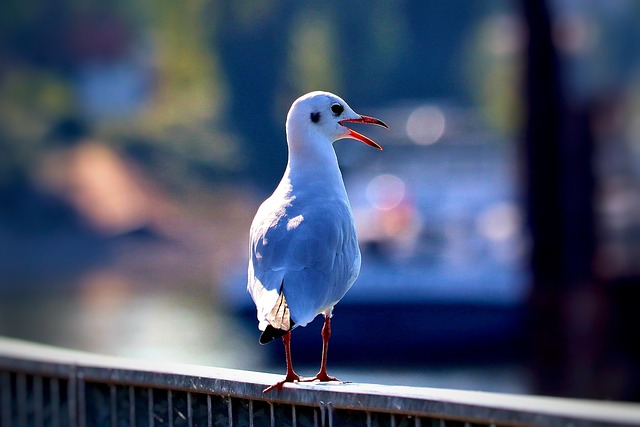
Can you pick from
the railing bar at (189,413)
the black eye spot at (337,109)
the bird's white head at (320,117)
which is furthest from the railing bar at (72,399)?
the black eye spot at (337,109)

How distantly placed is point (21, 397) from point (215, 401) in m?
1.12

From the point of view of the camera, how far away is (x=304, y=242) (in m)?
4.20

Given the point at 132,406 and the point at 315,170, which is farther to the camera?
the point at 315,170

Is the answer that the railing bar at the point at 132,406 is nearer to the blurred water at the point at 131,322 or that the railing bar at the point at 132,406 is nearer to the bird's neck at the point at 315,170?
the bird's neck at the point at 315,170

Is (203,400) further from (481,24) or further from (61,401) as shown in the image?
(481,24)

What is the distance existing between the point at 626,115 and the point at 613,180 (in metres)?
2.87

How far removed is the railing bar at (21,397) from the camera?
458 cm

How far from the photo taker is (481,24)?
1286 inches

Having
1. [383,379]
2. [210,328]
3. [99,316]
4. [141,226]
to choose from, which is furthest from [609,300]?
[141,226]

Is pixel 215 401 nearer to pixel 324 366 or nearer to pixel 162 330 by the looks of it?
pixel 324 366

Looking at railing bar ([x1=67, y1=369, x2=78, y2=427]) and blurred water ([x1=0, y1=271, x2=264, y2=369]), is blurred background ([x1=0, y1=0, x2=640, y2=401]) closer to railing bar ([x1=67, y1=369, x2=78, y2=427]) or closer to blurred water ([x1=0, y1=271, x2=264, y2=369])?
blurred water ([x1=0, y1=271, x2=264, y2=369])

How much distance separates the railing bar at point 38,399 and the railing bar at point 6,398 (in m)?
0.19

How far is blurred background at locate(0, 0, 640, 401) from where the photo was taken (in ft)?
48.2

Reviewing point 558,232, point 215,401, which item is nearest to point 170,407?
point 215,401
